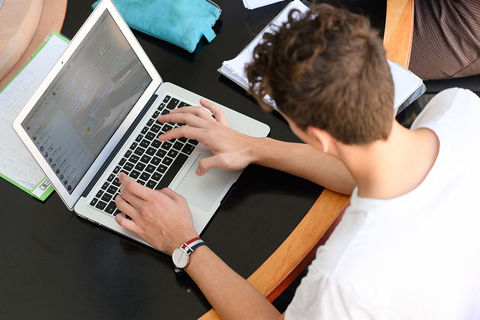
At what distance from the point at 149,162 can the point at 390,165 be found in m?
0.56

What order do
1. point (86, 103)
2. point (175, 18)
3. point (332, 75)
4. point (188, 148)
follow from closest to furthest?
1. point (332, 75)
2. point (86, 103)
3. point (188, 148)
4. point (175, 18)

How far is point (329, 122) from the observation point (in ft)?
2.39

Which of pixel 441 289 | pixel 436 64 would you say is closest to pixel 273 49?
pixel 441 289

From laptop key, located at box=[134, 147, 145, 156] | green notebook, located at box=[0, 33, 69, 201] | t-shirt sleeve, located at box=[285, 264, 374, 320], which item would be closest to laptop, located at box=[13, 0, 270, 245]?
laptop key, located at box=[134, 147, 145, 156]

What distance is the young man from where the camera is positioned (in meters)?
0.70

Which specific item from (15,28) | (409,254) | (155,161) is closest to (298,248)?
(409,254)

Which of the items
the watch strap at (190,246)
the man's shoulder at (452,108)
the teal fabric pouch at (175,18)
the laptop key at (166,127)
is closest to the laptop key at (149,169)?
the laptop key at (166,127)

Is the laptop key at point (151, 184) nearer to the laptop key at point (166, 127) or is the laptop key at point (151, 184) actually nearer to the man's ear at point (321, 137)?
the laptop key at point (166, 127)

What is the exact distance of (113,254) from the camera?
1023 mm

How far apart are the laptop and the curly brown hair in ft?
1.27

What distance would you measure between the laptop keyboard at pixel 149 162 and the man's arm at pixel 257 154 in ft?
0.13

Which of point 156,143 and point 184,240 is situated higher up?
point 156,143

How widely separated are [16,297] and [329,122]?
75cm

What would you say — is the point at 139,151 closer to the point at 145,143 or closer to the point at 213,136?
the point at 145,143
